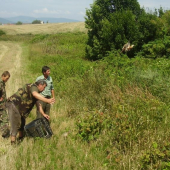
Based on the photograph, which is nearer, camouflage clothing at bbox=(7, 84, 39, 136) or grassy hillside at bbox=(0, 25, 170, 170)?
grassy hillside at bbox=(0, 25, 170, 170)

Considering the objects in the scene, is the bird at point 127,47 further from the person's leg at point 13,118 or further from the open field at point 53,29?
the open field at point 53,29

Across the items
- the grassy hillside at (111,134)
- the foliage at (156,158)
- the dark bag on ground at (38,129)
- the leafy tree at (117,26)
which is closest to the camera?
the foliage at (156,158)

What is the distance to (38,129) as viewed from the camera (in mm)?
5164

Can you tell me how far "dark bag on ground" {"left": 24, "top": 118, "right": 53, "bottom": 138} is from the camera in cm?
514

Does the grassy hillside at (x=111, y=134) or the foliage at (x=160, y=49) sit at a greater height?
the foliage at (x=160, y=49)

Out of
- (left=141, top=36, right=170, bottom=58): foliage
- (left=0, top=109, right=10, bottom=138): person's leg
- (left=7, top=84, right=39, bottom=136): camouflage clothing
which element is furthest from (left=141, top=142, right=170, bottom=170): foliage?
(left=141, top=36, right=170, bottom=58): foliage

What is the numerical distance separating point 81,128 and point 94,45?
38.7 ft

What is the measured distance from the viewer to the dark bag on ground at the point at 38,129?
5.14 metres

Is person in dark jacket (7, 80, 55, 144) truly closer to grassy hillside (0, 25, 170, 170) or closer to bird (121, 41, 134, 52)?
grassy hillside (0, 25, 170, 170)

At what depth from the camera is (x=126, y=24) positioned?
14.7 m

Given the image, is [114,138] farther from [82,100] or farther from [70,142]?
[82,100]

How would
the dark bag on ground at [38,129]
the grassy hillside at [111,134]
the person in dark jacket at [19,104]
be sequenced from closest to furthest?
the grassy hillside at [111,134]
the person in dark jacket at [19,104]
the dark bag on ground at [38,129]

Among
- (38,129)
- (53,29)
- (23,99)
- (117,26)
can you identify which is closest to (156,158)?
(38,129)

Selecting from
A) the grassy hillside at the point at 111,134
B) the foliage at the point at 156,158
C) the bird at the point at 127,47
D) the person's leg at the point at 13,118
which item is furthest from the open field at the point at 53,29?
the foliage at the point at 156,158
